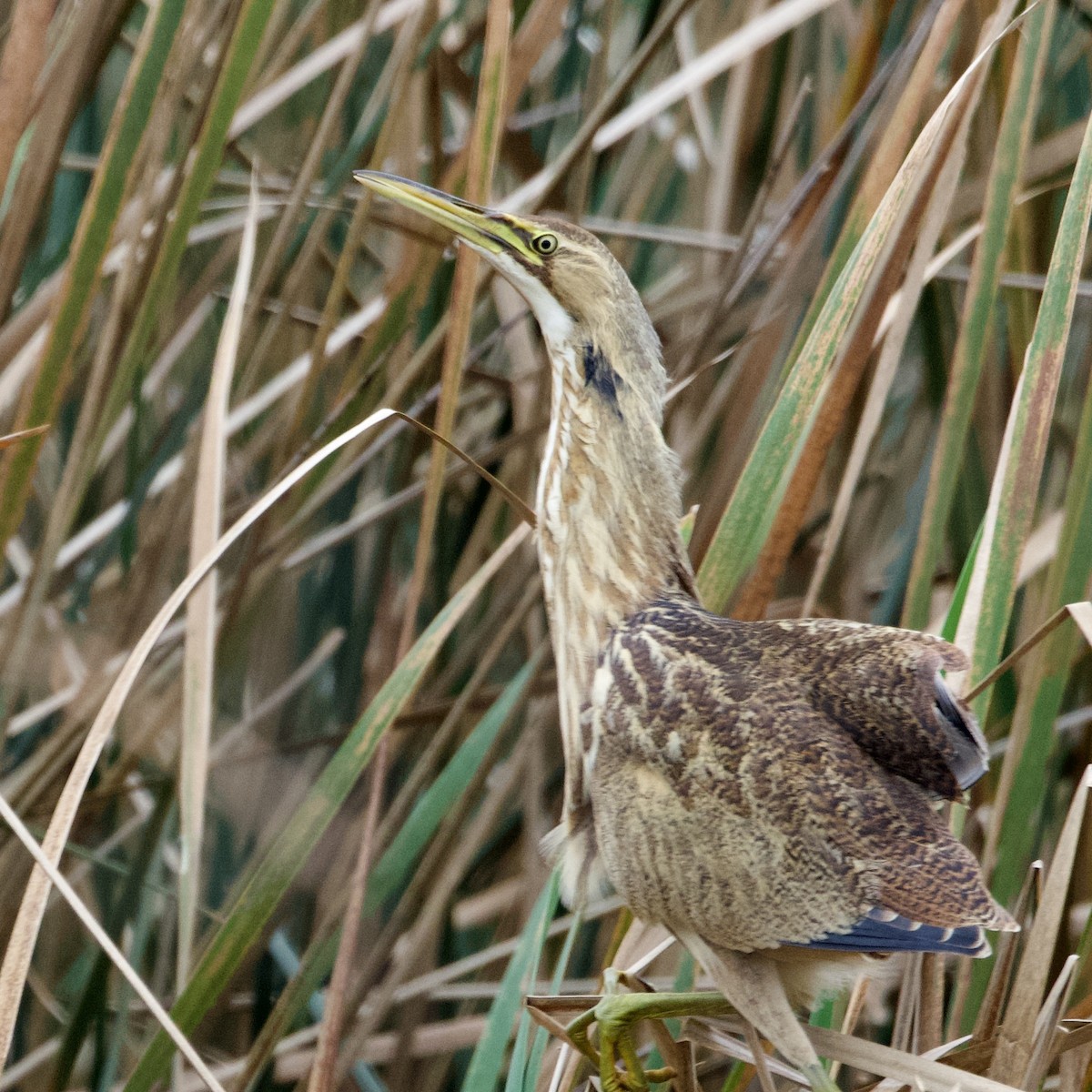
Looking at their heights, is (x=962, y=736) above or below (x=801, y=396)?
below

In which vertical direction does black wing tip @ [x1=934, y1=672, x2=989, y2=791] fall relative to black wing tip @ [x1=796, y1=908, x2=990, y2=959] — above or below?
above

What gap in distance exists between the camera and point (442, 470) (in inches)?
45.3

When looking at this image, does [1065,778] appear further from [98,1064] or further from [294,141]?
[294,141]

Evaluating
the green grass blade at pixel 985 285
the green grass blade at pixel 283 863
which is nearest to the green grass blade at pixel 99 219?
the green grass blade at pixel 283 863

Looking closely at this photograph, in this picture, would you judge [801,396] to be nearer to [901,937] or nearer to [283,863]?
[901,937]

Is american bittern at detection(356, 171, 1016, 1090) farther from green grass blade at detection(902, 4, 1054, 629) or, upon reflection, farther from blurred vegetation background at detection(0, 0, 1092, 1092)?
green grass blade at detection(902, 4, 1054, 629)

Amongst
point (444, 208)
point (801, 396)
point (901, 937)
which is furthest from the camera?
point (444, 208)

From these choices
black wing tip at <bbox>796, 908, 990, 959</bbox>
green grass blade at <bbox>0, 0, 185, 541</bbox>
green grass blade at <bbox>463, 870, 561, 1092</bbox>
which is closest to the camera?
black wing tip at <bbox>796, 908, 990, 959</bbox>

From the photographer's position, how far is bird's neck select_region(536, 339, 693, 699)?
3.80ft

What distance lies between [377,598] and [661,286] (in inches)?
22.9

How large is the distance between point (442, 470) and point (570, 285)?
18cm

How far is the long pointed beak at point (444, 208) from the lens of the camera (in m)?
1.09

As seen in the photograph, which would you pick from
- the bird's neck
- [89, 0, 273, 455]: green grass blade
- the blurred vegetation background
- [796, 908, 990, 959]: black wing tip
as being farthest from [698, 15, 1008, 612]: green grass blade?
[89, 0, 273, 455]: green grass blade

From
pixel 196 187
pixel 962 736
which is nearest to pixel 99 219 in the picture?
pixel 196 187
